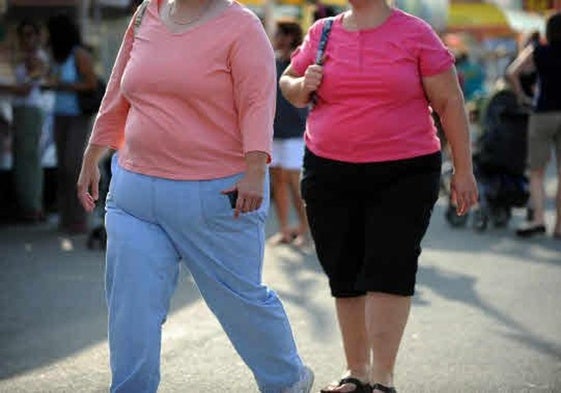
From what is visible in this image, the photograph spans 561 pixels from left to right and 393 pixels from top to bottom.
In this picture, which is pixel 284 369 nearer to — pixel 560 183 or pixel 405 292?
pixel 405 292

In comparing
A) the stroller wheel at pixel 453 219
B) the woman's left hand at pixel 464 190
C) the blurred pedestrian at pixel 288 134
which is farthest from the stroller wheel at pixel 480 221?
the woman's left hand at pixel 464 190

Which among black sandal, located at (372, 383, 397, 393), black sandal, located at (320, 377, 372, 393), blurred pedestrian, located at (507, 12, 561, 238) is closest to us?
black sandal, located at (372, 383, 397, 393)

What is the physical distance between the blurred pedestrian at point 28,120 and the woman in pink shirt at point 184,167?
748cm

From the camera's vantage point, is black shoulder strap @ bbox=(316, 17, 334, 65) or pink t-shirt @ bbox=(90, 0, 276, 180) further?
black shoulder strap @ bbox=(316, 17, 334, 65)

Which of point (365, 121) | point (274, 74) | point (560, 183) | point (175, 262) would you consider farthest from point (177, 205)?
point (560, 183)

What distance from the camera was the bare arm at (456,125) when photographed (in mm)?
5180

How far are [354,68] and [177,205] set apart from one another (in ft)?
3.26

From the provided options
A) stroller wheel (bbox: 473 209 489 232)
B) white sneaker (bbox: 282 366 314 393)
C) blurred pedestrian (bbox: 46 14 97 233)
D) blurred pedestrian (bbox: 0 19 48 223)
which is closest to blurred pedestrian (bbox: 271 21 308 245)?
blurred pedestrian (bbox: 46 14 97 233)

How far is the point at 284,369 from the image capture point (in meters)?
4.90

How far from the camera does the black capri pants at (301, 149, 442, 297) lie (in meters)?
5.31

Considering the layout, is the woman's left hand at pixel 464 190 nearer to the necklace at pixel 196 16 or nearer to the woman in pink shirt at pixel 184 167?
Answer: the woman in pink shirt at pixel 184 167

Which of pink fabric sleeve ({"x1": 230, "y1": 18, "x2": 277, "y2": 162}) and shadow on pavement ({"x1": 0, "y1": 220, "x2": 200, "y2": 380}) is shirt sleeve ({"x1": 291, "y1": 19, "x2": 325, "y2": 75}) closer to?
pink fabric sleeve ({"x1": 230, "y1": 18, "x2": 277, "y2": 162})

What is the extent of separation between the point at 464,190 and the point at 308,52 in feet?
2.59

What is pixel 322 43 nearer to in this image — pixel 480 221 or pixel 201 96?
pixel 201 96
